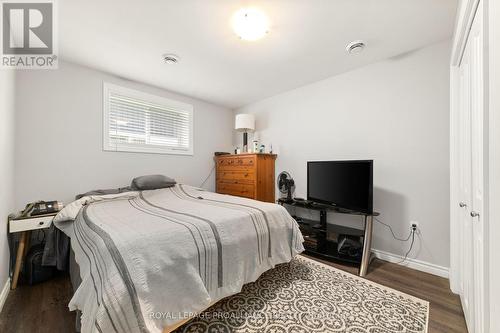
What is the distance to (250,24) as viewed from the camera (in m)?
1.81

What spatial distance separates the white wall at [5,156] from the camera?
1.65 metres

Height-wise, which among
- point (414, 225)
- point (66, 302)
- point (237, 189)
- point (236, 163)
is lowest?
point (66, 302)

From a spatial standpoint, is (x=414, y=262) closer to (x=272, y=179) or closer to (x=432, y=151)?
(x=432, y=151)

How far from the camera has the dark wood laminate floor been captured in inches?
56.1

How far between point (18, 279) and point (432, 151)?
4315 millimetres

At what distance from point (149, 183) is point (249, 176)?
150 cm

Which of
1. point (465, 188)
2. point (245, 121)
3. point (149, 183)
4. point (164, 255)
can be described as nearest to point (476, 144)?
point (465, 188)

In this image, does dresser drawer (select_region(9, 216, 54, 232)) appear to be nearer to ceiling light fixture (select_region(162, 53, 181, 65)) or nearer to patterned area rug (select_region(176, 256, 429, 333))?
patterned area rug (select_region(176, 256, 429, 333))

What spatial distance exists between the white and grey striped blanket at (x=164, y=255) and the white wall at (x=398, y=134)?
1379mm

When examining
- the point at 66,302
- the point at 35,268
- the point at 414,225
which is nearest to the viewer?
the point at 66,302

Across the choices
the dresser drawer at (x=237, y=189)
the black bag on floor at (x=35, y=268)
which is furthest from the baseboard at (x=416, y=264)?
the black bag on floor at (x=35, y=268)

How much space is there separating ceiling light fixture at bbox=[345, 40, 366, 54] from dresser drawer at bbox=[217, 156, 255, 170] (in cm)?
192

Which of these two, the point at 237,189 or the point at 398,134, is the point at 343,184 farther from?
the point at 237,189

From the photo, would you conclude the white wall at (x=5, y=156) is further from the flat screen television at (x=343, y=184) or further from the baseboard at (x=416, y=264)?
the baseboard at (x=416, y=264)
